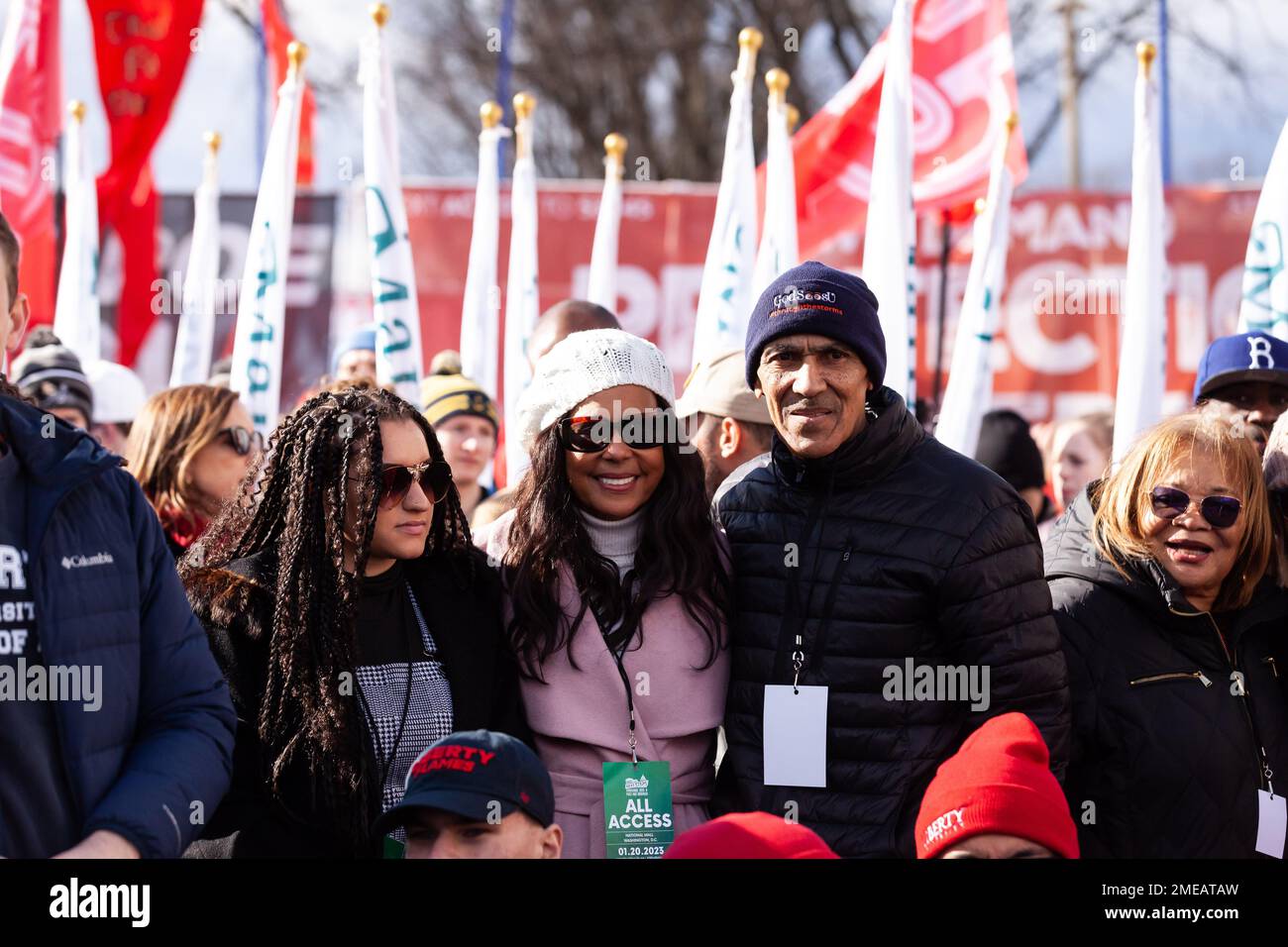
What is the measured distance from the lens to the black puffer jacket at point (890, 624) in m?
2.91

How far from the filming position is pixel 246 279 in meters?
6.39

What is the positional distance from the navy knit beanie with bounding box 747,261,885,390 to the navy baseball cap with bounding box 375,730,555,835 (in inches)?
40.8

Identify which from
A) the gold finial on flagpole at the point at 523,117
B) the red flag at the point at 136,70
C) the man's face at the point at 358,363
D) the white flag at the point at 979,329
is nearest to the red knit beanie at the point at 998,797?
the white flag at the point at 979,329

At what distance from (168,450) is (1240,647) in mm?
2837

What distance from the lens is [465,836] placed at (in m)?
2.57

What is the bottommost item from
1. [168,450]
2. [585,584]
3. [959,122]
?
[585,584]

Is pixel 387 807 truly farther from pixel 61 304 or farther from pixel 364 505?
pixel 61 304

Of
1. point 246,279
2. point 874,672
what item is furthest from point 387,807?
point 246,279

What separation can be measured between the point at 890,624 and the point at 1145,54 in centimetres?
403

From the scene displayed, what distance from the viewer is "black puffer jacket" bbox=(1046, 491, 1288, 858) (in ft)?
10.2

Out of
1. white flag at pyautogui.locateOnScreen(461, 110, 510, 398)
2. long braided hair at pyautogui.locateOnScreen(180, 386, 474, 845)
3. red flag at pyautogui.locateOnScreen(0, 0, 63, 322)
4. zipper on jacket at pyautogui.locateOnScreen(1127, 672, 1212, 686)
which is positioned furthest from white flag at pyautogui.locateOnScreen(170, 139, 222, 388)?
zipper on jacket at pyautogui.locateOnScreen(1127, 672, 1212, 686)

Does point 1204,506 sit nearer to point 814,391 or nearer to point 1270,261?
point 814,391

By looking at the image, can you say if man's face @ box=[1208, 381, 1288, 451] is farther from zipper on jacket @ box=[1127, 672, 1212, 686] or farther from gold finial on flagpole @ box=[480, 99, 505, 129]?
gold finial on flagpole @ box=[480, 99, 505, 129]

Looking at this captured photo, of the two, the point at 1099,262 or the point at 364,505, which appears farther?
the point at 1099,262
